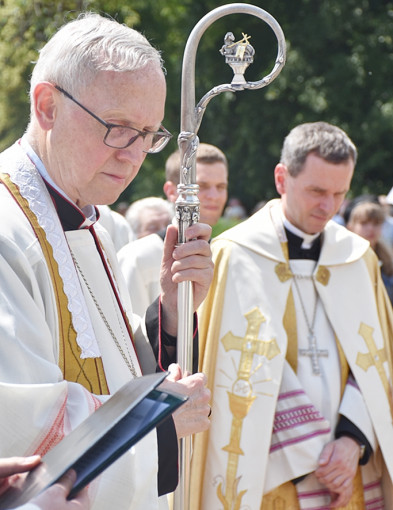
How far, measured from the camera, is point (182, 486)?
8.37ft

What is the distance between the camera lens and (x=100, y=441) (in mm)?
1626

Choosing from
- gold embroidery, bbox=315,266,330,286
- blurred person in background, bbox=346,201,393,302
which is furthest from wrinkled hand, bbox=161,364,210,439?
blurred person in background, bbox=346,201,393,302

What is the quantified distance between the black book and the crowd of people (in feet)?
0.10

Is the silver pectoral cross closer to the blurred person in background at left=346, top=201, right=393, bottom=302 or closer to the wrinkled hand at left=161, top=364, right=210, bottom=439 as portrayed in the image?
the wrinkled hand at left=161, top=364, right=210, bottom=439

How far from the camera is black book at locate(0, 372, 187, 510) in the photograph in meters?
1.59

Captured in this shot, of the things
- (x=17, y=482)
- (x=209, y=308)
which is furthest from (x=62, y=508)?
(x=209, y=308)

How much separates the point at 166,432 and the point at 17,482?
657 millimetres

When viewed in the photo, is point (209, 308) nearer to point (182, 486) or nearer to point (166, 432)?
point (182, 486)

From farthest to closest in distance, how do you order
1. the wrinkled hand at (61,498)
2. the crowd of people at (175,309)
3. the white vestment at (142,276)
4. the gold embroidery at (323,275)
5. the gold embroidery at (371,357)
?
the white vestment at (142,276), the gold embroidery at (323,275), the gold embroidery at (371,357), the crowd of people at (175,309), the wrinkled hand at (61,498)

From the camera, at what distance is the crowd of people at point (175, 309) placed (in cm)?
206

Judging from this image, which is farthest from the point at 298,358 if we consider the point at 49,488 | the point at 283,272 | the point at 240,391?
the point at 49,488

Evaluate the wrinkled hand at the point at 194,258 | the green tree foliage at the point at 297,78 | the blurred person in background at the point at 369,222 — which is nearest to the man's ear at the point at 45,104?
the wrinkled hand at the point at 194,258

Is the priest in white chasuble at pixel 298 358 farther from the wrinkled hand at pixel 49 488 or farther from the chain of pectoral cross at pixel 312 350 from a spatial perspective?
the wrinkled hand at pixel 49 488

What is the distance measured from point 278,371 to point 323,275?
1.97 feet
